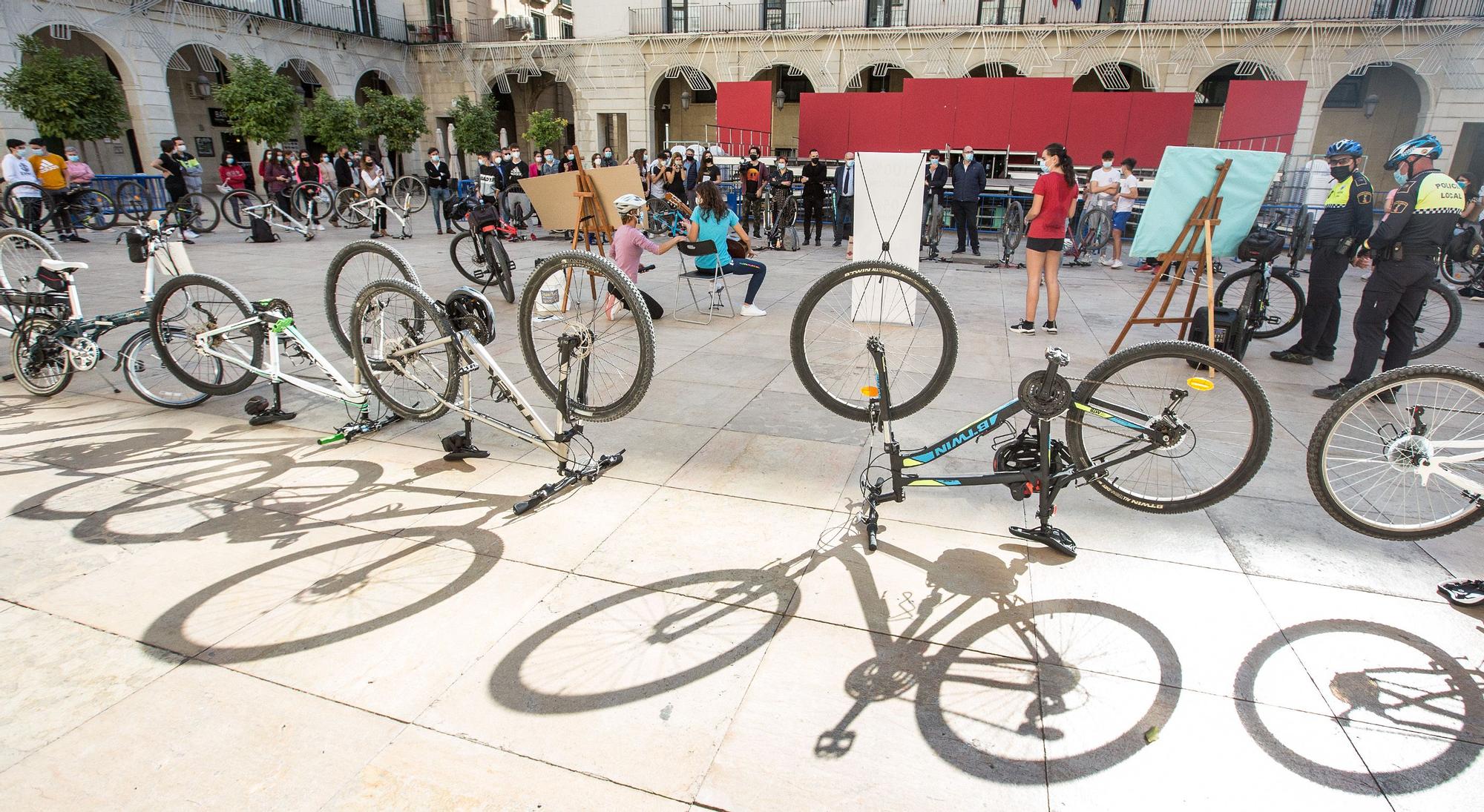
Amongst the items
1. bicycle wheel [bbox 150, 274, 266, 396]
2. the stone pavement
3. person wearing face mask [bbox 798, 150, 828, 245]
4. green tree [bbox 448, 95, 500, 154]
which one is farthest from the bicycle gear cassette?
green tree [bbox 448, 95, 500, 154]

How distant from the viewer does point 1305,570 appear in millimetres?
3180

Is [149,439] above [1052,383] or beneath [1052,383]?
beneath

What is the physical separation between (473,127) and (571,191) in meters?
21.7

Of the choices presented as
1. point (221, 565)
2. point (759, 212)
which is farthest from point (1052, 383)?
point (759, 212)

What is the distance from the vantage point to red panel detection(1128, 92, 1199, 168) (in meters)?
19.0

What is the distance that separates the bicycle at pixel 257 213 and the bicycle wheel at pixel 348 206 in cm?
99

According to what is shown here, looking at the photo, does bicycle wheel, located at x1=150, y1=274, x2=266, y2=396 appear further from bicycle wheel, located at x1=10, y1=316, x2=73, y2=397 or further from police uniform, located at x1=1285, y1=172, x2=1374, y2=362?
police uniform, located at x1=1285, y1=172, x2=1374, y2=362

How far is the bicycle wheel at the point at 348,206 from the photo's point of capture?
16.7 meters

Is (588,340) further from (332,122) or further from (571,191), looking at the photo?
(332,122)

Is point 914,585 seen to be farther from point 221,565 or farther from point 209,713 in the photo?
point 221,565

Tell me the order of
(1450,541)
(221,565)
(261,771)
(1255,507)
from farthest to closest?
1. (1255,507)
2. (1450,541)
3. (221,565)
4. (261,771)

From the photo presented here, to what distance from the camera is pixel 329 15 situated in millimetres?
27219

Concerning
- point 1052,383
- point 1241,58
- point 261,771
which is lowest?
point 261,771

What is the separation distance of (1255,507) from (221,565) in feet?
16.9
